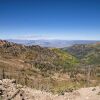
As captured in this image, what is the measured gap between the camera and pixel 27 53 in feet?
575

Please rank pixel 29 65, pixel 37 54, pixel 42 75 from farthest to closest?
pixel 37 54, pixel 29 65, pixel 42 75

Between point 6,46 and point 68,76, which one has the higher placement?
point 6,46

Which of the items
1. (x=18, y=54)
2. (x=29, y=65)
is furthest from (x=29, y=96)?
(x=18, y=54)

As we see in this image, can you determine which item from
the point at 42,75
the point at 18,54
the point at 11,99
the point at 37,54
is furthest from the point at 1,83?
the point at 37,54

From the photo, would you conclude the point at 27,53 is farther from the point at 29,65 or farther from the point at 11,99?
the point at 11,99

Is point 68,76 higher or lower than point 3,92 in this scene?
lower

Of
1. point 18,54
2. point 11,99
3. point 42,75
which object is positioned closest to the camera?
point 11,99

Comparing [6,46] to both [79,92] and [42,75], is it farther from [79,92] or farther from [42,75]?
[79,92]

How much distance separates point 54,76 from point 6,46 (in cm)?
5296

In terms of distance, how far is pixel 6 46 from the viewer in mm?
168500

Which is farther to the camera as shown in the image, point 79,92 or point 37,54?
point 37,54

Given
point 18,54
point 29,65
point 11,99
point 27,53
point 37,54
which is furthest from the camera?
point 37,54

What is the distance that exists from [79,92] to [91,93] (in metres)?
2.10

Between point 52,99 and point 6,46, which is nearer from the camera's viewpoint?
point 52,99
